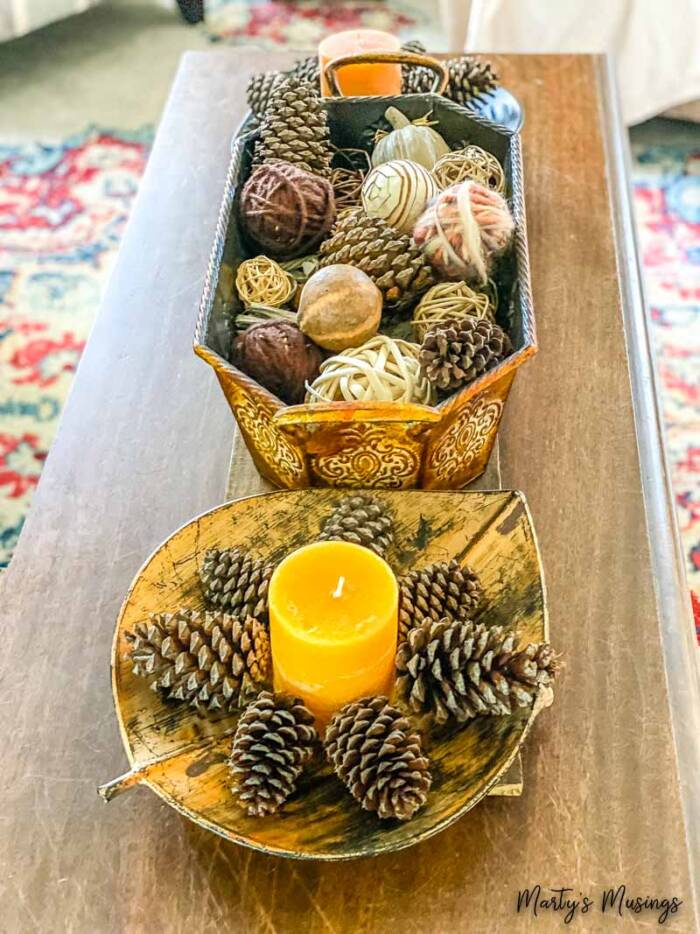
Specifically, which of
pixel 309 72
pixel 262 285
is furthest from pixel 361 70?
pixel 262 285

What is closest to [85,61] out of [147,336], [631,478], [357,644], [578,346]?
[147,336]

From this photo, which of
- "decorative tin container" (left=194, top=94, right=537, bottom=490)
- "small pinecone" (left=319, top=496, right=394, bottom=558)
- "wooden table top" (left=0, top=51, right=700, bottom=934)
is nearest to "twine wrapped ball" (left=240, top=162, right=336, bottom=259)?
"decorative tin container" (left=194, top=94, right=537, bottom=490)

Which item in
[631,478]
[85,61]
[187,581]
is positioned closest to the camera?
[187,581]

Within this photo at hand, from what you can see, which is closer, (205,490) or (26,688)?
(26,688)

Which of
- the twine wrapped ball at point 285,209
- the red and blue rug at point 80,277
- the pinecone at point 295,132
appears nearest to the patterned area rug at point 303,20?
the red and blue rug at point 80,277

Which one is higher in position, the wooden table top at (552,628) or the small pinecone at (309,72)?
the small pinecone at (309,72)

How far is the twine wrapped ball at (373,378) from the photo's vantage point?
1.97 ft

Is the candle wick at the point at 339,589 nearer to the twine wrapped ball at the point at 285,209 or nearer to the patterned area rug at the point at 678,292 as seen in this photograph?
the twine wrapped ball at the point at 285,209

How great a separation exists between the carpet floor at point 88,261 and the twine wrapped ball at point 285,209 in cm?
58

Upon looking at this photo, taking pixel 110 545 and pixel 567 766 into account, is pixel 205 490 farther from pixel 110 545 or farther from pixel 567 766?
pixel 567 766

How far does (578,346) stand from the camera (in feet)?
2.53

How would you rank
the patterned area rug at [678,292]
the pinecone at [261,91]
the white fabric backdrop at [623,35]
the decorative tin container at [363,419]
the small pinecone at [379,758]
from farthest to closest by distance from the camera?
the white fabric backdrop at [623,35] → the patterned area rug at [678,292] → the pinecone at [261,91] → the decorative tin container at [363,419] → the small pinecone at [379,758]

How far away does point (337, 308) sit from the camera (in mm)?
623

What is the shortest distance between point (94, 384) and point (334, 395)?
0.24 metres
